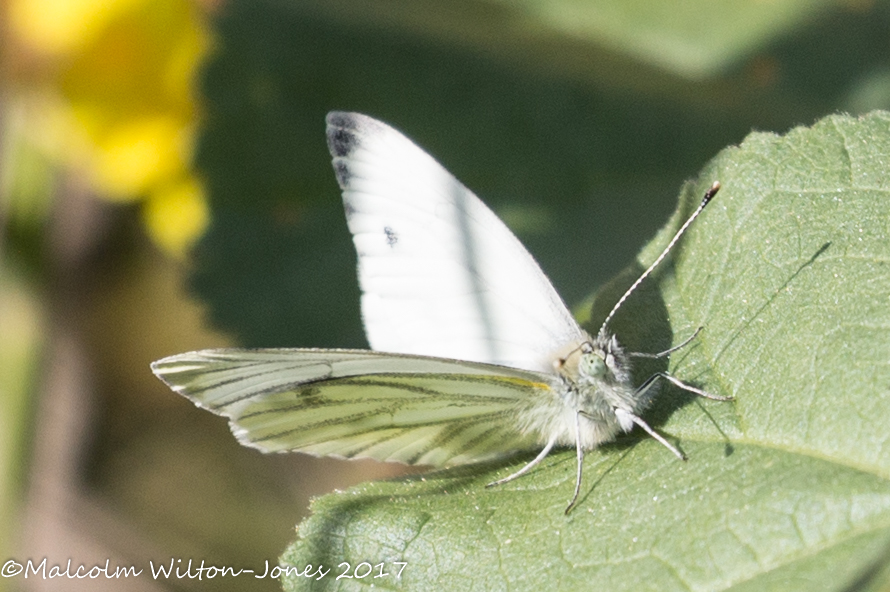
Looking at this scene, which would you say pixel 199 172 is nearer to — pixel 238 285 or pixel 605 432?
pixel 238 285

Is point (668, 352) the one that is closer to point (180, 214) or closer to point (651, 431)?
point (651, 431)

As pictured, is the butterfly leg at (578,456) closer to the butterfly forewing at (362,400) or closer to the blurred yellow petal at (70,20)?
the butterfly forewing at (362,400)

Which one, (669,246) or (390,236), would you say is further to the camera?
(390,236)

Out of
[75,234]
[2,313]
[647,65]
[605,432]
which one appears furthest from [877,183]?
[75,234]

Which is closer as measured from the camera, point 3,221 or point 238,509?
point 3,221

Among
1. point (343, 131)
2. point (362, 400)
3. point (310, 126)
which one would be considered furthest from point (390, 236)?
point (310, 126)

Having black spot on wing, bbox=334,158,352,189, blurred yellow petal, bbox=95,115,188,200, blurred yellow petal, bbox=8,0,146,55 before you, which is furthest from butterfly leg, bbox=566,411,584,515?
blurred yellow petal, bbox=8,0,146,55

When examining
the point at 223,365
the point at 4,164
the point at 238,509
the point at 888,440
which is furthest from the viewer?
the point at 238,509
